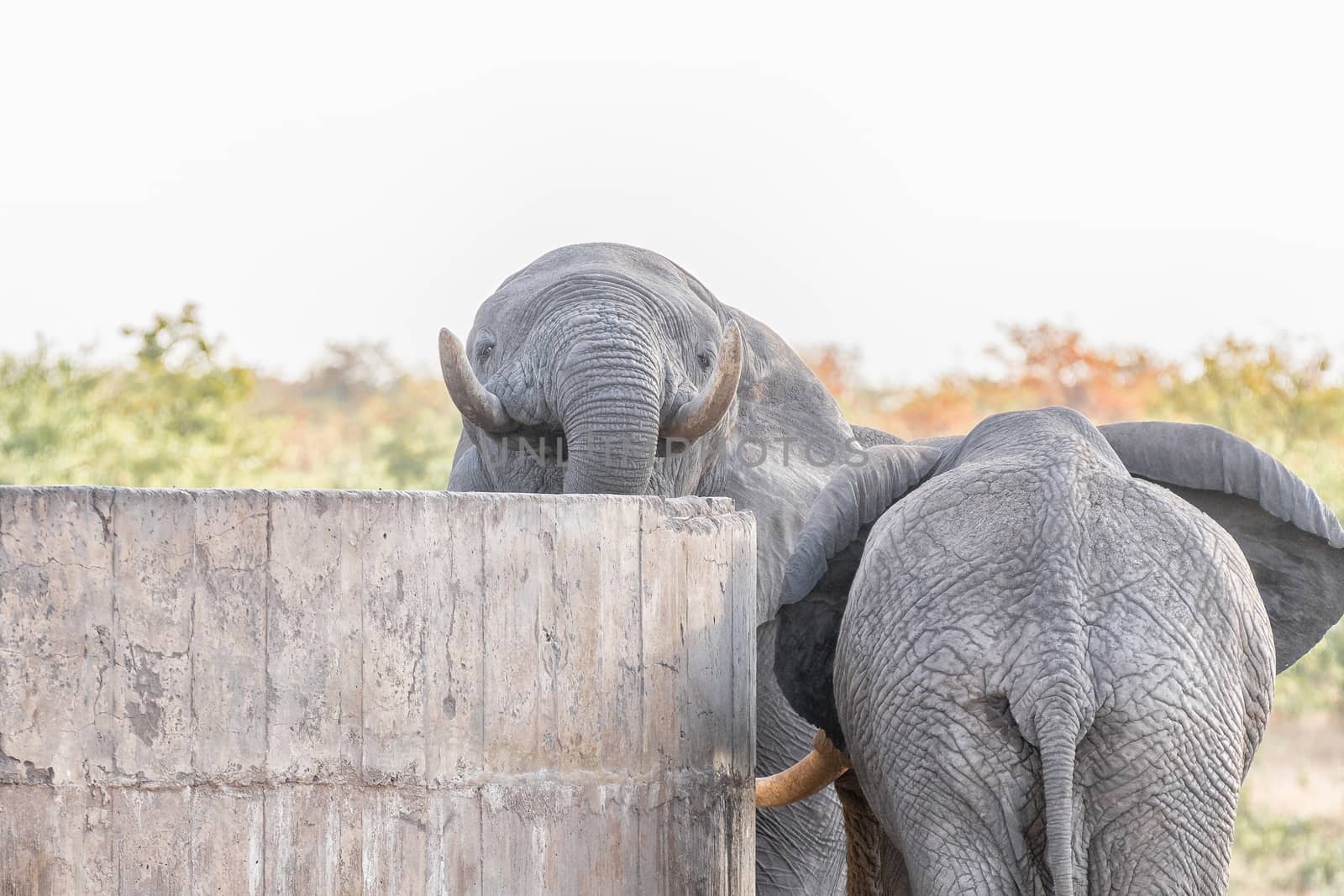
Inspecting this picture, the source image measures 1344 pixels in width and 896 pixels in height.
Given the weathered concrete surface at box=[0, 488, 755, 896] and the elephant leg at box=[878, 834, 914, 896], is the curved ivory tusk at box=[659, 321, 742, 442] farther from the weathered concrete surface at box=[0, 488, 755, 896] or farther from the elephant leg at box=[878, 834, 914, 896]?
the weathered concrete surface at box=[0, 488, 755, 896]

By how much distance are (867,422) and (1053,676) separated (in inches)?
1505

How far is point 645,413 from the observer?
593cm

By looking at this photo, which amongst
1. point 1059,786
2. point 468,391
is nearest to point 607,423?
point 468,391

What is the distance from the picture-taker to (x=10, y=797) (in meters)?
3.82

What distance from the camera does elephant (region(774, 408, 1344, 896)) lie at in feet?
12.3

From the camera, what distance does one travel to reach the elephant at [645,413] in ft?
19.4

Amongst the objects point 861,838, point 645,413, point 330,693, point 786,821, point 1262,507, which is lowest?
point 786,821

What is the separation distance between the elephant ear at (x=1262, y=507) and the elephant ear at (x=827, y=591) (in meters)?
0.67

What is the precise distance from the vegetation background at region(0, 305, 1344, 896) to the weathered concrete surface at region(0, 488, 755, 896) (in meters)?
5.78

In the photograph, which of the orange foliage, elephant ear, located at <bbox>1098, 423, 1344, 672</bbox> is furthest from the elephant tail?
the orange foliage

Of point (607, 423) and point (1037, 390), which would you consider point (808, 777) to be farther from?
point (1037, 390)

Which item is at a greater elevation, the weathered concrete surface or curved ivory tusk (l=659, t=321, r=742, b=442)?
curved ivory tusk (l=659, t=321, r=742, b=442)

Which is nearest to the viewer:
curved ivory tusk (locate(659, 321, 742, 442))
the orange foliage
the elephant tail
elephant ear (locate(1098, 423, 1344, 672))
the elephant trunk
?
the elephant tail

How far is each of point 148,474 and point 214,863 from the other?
61.2ft
